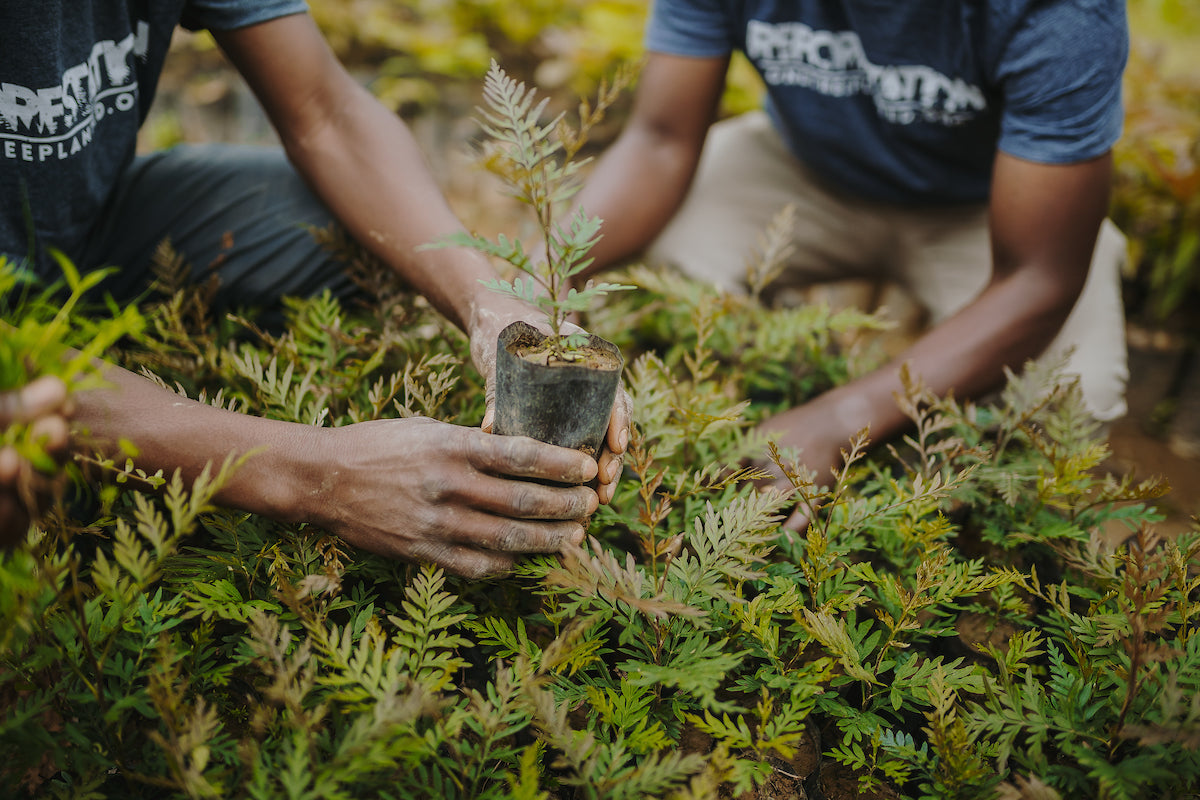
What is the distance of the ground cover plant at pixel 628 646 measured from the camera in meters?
1.07

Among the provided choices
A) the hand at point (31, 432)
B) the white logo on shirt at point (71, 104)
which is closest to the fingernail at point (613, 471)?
the hand at point (31, 432)

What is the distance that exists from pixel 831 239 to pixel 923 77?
0.85 metres

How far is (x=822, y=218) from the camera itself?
3.14 metres

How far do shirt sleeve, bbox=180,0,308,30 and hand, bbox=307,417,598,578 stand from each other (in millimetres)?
1316

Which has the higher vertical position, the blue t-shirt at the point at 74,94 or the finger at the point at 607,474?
the blue t-shirt at the point at 74,94

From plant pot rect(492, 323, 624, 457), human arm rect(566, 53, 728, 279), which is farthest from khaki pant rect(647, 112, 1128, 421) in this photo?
plant pot rect(492, 323, 624, 457)

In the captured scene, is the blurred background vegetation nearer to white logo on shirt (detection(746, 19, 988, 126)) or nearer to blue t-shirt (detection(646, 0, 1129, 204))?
blue t-shirt (detection(646, 0, 1129, 204))

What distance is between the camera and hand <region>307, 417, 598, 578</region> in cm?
127

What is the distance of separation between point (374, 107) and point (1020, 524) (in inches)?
78.3

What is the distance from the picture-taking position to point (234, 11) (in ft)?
6.46

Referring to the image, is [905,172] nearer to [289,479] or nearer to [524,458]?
[524,458]

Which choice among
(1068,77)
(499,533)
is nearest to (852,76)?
(1068,77)

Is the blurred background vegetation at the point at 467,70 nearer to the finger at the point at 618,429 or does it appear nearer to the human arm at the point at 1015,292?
the human arm at the point at 1015,292

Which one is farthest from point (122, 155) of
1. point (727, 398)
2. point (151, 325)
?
point (727, 398)
